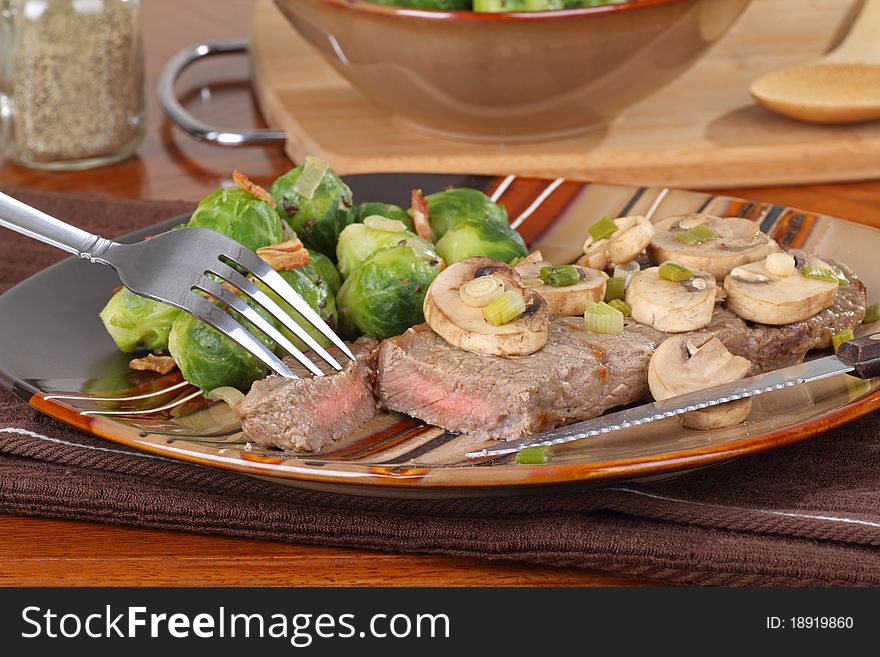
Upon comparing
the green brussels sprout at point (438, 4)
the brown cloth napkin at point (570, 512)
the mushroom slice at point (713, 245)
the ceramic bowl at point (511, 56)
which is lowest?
the brown cloth napkin at point (570, 512)

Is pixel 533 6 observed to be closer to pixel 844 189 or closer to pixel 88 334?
pixel 844 189

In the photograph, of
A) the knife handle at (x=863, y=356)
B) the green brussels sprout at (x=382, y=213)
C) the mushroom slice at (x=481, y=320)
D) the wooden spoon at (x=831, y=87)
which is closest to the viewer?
the knife handle at (x=863, y=356)

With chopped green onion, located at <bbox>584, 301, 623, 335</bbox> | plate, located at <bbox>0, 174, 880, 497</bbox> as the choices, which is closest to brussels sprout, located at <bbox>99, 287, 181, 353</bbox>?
plate, located at <bbox>0, 174, 880, 497</bbox>

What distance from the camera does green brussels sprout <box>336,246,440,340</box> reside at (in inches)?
98.8

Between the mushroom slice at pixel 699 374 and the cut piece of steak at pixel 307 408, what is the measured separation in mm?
568

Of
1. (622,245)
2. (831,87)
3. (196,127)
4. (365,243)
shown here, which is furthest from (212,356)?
(831,87)

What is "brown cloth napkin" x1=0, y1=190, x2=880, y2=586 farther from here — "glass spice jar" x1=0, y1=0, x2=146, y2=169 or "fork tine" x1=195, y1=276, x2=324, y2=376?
"glass spice jar" x1=0, y1=0, x2=146, y2=169

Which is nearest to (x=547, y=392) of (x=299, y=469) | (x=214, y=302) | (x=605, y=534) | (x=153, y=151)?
(x=605, y=534)

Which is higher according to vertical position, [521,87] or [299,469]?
[521,87]

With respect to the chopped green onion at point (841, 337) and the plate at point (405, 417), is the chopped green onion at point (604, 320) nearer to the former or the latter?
the plate at point (405, 417)

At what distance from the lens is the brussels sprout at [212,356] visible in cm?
234

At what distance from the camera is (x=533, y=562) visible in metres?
1.95

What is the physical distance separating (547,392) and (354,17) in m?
1.57

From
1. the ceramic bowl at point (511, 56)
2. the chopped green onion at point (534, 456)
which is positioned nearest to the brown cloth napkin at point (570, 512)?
the chopped green onion at point (534, 456)
